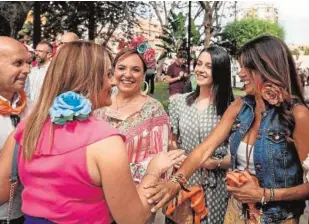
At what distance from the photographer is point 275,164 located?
253 centimetres

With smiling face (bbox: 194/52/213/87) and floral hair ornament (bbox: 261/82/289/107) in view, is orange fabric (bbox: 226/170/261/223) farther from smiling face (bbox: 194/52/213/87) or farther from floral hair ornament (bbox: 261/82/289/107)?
smiling face (bbox: 194/52/213/87)

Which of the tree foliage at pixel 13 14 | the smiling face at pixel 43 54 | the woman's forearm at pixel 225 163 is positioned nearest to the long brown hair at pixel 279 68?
the woman's forearm at pixel 225 163

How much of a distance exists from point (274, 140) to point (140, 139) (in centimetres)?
121

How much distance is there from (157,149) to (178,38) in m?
29.6

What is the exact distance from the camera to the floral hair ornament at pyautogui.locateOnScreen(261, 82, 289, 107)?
8.19ft

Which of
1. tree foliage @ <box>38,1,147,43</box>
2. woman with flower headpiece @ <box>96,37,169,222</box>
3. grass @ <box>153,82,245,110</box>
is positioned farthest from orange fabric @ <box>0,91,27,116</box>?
tree foliage @ <box>38,1,147,43</box>

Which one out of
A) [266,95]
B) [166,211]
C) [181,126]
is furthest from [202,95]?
[266,95]

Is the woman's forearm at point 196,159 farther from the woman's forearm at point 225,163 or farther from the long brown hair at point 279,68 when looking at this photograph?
the woman's forearm at point 225,163

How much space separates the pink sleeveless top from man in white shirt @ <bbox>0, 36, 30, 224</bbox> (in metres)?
0.73

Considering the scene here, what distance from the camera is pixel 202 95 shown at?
13.0 ft

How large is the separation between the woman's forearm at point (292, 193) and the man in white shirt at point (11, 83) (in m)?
1.37

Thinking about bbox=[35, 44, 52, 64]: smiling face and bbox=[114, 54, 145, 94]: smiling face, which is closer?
bbox=[114, 54, 145, 94]: smiling face

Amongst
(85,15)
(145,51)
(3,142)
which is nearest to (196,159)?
(3,142)

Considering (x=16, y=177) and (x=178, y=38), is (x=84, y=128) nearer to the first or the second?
(x=16, y=177)
